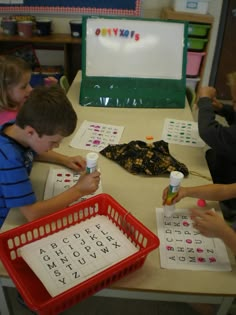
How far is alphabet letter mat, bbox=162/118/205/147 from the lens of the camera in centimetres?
141

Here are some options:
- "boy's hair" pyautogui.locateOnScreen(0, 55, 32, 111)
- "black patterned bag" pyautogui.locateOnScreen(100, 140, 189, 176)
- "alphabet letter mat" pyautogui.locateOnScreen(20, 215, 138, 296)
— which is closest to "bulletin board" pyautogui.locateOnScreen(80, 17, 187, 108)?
"boy's hair" pyautogui.locateOnScreen(0, 55, 32, 111)

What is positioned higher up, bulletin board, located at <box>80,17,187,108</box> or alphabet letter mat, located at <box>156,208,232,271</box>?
bulletin board, located at <box>80,17,187,108</box>

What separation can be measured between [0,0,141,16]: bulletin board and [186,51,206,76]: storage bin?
0.66 m

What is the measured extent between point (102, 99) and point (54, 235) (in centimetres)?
101

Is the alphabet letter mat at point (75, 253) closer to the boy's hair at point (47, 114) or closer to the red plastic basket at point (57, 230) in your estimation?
the red plastic basket at point (57, 230)

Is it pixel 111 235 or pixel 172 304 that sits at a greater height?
pixel 111 235

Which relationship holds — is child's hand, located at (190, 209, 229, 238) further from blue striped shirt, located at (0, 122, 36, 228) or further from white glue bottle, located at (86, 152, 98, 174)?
blue striped shirt, located at (0, 122, 36, 228)

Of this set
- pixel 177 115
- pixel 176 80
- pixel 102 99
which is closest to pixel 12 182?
pixel 102 99

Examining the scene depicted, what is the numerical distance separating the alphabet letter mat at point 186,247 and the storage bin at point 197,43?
2.28 meters

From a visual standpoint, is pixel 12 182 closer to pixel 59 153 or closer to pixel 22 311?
pixel 59 153

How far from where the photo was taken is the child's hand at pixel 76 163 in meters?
1.17

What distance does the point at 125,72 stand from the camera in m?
1.72

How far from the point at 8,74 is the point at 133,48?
70 cm

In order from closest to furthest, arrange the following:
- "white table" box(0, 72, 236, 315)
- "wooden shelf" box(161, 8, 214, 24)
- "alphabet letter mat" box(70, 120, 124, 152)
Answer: "white table" box(0, 72, 236, 315), "alphabet letter mat" box(70, 120, 124, 152), "wooden shelf" box(161, 8, 214, 24)
